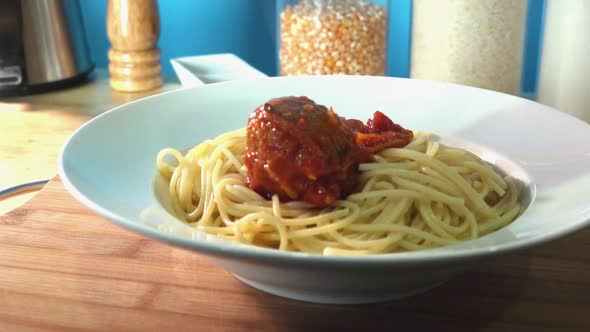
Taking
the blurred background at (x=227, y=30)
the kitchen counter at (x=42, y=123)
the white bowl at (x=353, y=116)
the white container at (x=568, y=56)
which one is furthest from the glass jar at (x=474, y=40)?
the kitchen counter at (x=42, y=123)

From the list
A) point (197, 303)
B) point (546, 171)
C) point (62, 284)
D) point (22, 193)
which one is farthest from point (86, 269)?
point (546, 171)

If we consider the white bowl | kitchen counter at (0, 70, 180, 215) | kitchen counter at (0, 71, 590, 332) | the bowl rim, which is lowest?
kitchen counter at (0, 70, 180, 215)

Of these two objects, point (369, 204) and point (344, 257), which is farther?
point (369, 204)

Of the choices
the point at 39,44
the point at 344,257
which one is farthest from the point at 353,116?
the point at 39,44

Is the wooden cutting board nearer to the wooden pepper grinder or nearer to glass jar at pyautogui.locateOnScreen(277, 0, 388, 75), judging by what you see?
glass jar at pyautogui.locateOnScreen(277, 0, 388, 75)

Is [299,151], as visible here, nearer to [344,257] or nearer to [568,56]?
[344,257]

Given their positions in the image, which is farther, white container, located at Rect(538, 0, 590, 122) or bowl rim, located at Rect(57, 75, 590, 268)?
white container, located at Rect(538, 0, 590, 122)

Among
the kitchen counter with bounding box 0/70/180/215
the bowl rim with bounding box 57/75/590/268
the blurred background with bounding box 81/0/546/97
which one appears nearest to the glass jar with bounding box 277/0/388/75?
the blurred background with bounding box 81/0/546/97

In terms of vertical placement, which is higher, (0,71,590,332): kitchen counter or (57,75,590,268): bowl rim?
(57,75,590,268): bowl rim
